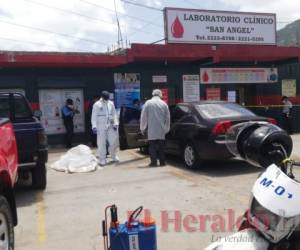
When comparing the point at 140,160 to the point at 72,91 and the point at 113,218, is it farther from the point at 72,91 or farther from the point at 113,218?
the point at 113,218

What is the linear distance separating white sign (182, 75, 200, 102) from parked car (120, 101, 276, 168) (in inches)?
265

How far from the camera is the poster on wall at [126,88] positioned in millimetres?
16828

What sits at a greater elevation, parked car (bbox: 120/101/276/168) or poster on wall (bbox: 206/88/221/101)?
poster on wall (bbox: 206/88/221/101)

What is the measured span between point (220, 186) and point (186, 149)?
2158mm

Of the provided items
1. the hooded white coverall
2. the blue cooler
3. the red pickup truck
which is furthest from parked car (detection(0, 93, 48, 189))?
the blue cooler

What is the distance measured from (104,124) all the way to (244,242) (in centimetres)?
822

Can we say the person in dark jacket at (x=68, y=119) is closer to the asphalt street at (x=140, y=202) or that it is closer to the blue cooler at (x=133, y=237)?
the asphalt street at (x=140, y=202)

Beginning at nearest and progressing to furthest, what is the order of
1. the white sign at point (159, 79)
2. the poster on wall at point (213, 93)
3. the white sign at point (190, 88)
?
the white sign at point (159, 79) < the white sign at point (190, 88) < the poster on wall at point (213, 93)

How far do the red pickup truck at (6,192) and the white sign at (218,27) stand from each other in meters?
12.0

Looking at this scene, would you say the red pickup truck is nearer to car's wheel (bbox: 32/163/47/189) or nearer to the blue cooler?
the blue cooler

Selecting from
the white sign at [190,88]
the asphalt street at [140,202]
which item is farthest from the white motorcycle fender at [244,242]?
the white sign at [190,88]

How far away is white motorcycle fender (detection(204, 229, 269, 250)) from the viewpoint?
9.25ft

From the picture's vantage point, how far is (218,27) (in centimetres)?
1797

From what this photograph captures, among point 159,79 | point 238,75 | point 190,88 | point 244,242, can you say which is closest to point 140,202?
point 244,242
